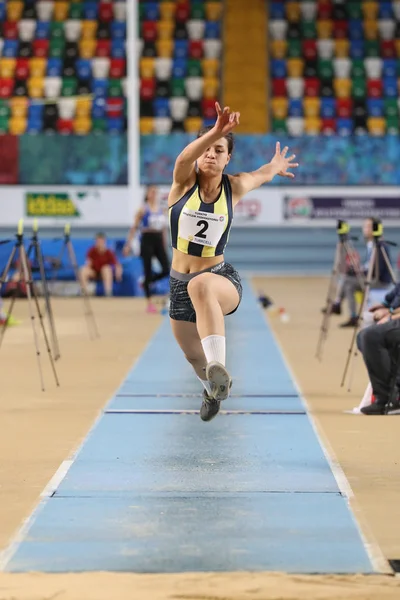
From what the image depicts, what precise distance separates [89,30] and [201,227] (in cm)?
2546

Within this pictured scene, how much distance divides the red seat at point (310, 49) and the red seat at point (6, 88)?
7.44 m

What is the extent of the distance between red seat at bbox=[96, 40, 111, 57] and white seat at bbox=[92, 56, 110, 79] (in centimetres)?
21

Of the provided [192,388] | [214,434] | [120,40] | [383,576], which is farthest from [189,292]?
[120,40]

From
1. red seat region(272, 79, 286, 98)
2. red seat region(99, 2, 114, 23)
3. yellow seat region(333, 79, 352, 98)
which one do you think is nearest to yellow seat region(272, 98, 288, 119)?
red seat region(272, 79, 286, 98)

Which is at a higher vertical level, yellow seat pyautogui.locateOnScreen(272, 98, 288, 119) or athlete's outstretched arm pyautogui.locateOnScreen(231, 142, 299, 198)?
athlete's outstretched arm pyautogui.locateOnScreen(231, 142, 299, 198)

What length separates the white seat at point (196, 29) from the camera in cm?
3116

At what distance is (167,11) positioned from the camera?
31.7m

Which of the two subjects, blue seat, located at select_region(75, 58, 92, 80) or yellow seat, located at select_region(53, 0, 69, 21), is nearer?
blue seat, located at select_region(75, 58, 92, 80)

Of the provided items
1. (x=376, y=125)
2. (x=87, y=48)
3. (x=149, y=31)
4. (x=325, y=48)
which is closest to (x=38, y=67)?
(x=87, y=48)

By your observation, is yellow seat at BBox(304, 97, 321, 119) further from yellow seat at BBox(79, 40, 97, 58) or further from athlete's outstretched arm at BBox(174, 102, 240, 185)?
athlete's outstretched arm at BBox(174, 102, 240, 185)

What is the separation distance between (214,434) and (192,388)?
7.91ft

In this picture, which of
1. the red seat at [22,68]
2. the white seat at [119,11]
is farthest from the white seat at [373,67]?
the red seat at [22,68]

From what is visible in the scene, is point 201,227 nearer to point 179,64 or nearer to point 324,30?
point 179,64

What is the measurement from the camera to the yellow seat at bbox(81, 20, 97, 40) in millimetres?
31281
